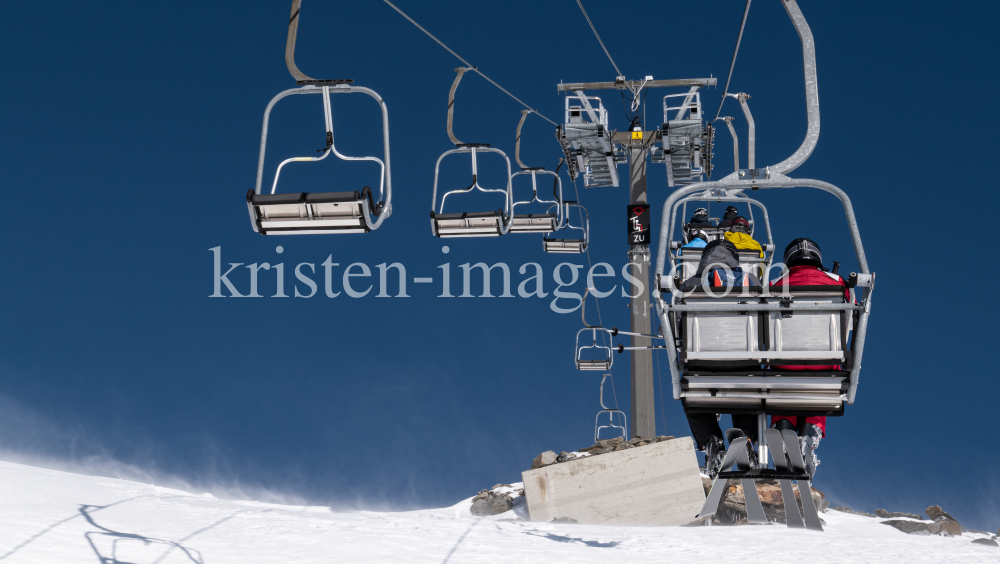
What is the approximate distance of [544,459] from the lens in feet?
38.4

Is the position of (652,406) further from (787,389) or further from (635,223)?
(787,389)

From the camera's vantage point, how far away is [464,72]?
24.1 feet

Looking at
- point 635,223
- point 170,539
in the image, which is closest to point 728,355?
point 170,539

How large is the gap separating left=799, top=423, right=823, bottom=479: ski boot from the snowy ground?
1.92 meters

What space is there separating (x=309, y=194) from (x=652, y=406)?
10428mm

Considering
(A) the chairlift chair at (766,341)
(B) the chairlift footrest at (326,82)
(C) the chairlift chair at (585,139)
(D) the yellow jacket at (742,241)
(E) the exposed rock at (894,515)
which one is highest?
(C) the chairlift chair at (585,139)

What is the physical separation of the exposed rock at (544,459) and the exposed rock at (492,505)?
900 mm

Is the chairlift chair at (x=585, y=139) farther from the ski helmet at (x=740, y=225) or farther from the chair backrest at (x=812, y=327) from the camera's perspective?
the chair backrest at (x=812, y=327)

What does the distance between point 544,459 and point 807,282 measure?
26.3 ft

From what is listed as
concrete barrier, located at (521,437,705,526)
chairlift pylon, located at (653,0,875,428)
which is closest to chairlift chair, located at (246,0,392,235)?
chairlift pylon, located at (653,0,875,428)

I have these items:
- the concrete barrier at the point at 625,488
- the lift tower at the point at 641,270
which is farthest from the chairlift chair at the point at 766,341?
the lift tower at the point at 641,270

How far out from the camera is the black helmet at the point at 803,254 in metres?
4.35

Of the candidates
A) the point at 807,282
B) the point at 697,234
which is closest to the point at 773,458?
the point at 807,282

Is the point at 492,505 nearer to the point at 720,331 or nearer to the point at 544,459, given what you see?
the point at 544,459
